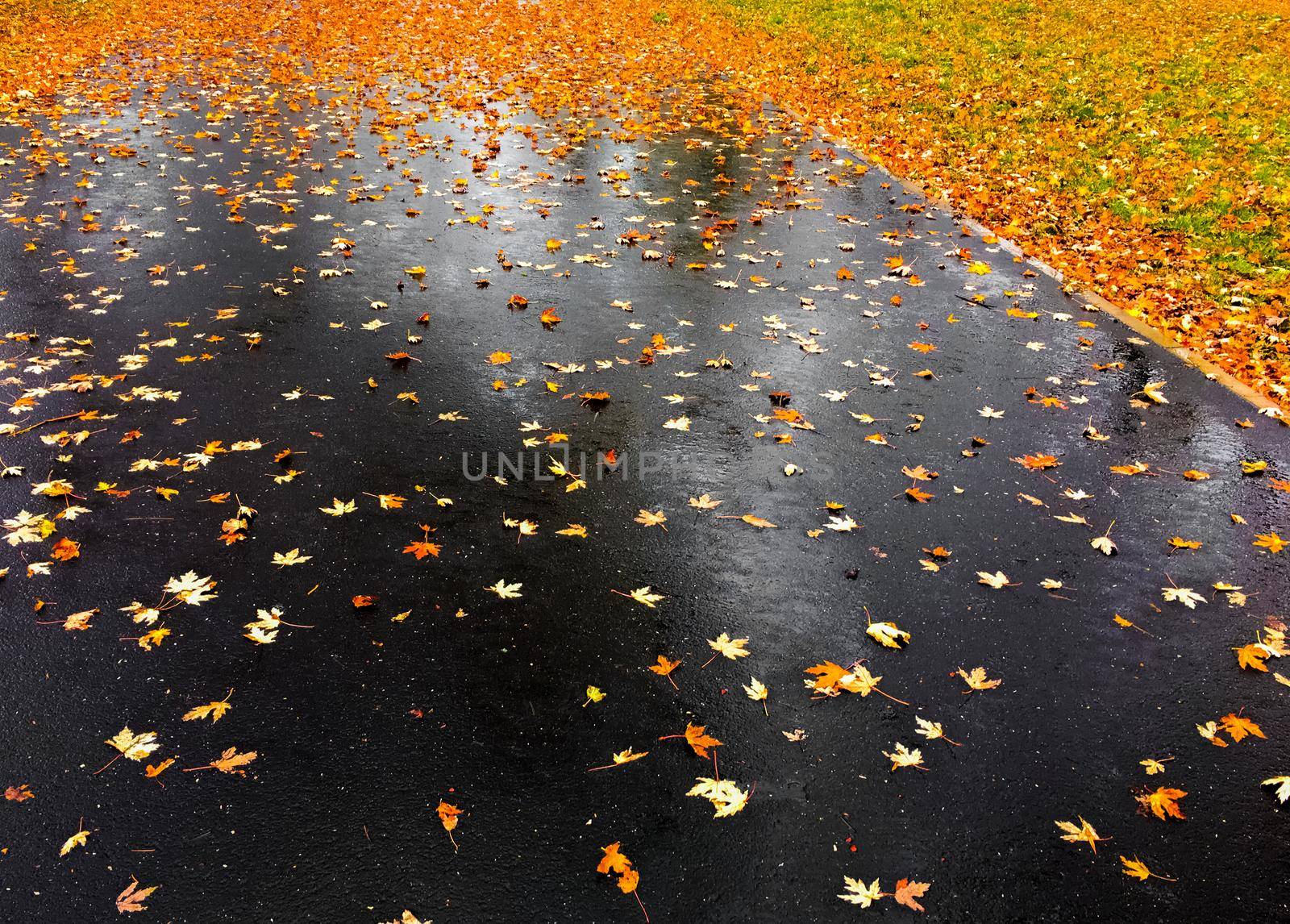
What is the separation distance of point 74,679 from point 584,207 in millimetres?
6658

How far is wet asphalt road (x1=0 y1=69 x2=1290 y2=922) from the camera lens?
2.55 m

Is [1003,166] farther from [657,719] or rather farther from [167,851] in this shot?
[167,851]

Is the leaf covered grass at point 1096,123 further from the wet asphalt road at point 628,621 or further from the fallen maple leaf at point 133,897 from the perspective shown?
the fallen maple leaf at point 133,897

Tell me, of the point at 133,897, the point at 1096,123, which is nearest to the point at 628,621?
the point at 133,897

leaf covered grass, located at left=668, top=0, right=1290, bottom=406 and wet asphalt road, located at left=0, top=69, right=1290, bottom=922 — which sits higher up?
leaf covered grass, located at left=668, top=0, right=1290, bottom=406

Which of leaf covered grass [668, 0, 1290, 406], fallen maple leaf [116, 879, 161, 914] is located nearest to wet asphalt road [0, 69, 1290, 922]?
fallen maple leaf [116, 879, 161, 914]

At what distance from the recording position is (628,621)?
3.48 meters

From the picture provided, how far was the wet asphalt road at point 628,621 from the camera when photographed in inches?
100

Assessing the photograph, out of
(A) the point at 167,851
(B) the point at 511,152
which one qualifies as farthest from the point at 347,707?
(B) the point at 511,152

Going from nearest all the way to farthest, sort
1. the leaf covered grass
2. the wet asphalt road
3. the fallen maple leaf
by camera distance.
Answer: the fallen maple leaf → the wet asphalt road → the leaf covered grass

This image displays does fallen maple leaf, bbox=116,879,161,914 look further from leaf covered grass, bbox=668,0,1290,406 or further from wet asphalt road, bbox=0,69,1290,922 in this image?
leaf covered grass, bbox=668,0,1290,406

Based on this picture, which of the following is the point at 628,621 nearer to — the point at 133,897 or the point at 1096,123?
the point at 133,897

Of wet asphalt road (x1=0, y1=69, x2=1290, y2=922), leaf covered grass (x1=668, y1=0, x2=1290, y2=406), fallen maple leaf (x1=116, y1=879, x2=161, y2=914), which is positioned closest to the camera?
fallen maple leaf (x1=116, y1=879, x2=161, y2=914)

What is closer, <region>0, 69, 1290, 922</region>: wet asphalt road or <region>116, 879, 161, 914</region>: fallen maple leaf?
<region>116, 879, 161, 914</region>: fallen maple leaf
